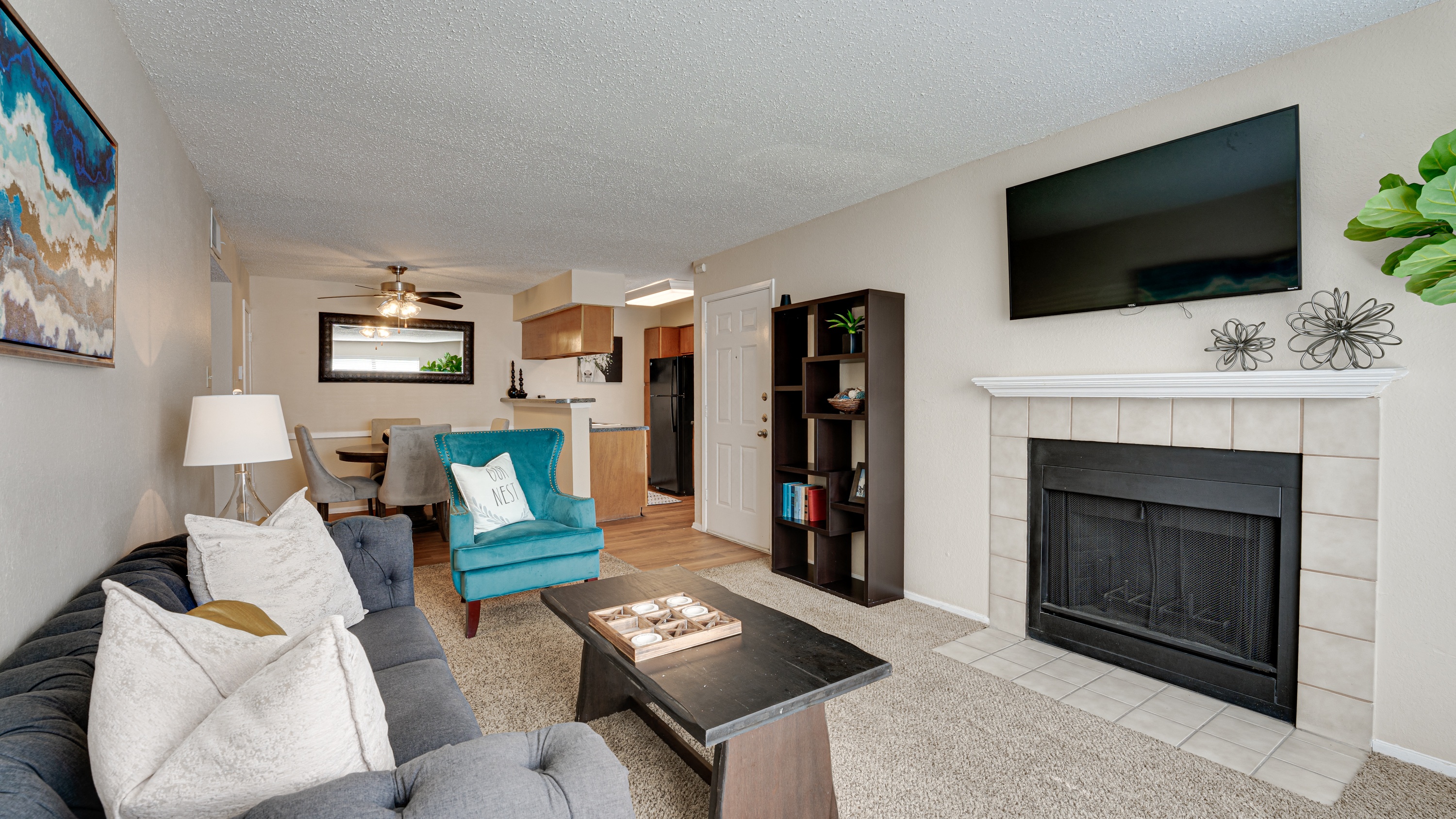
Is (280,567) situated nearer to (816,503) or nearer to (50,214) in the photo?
(50,214)

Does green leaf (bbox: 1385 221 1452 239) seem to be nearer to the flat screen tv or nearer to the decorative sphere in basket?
the flat screen tv

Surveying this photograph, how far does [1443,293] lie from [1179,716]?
1563mm

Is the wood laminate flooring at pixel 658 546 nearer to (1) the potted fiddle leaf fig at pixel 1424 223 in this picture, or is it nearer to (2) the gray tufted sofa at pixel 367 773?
(2) the gray tufted sofa at pixel 367 773

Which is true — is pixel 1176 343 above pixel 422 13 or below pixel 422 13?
below

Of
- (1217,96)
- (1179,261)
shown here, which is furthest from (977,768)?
(1217,96)

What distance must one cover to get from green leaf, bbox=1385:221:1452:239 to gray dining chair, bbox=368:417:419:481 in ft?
21.4

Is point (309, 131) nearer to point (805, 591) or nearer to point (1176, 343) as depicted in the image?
point (805, 591)

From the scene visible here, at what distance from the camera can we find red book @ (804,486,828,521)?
3.97m

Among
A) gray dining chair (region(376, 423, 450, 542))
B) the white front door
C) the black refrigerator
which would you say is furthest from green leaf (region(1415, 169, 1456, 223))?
the black refrigerator

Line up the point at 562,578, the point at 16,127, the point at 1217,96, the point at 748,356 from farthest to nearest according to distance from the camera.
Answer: the point at 748,356 → the point at 562,578 → the point at 1217,96 → the point at 16,127

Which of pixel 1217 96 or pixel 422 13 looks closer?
pixel 422 13

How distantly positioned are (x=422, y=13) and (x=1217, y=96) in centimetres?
276

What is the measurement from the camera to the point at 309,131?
277cm

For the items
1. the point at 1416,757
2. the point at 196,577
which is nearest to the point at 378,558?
the point at 196,577
